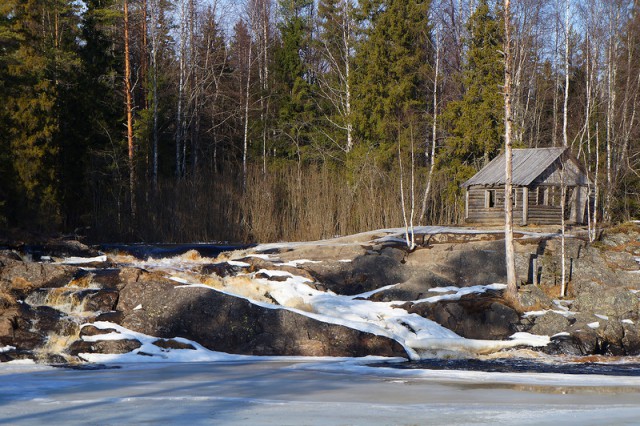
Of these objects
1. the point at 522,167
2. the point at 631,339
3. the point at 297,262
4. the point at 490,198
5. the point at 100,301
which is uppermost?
the point at 522,167

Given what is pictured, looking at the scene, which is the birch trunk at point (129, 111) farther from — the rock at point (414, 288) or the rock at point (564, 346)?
the rock at point (564, 346)

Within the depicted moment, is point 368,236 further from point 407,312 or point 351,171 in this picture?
point 351,171

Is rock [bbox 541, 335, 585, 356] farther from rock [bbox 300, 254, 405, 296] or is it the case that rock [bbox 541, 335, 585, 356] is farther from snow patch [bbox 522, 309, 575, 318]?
rock [bbox 300, 254, 405, 296]

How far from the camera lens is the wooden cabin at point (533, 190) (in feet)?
96.3

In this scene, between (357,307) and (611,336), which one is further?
(357,307)

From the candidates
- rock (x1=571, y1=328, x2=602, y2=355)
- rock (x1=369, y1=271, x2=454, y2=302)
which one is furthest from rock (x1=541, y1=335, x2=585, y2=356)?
rock (x1=369, y1=271, x2=454, y2=302)

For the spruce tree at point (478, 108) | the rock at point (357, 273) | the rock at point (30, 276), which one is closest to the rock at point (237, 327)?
the rock at point (30, 276)

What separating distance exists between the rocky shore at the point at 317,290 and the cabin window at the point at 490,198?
6.49m

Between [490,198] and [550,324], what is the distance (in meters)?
14.0

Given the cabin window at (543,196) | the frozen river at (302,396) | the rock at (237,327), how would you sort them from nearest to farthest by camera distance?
the frozen river at (302,396), the rock at (237,327), the cabin window at (543,196)

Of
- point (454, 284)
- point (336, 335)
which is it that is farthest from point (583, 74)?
point (336, 335)

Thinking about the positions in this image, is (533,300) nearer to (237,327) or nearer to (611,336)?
(611,336)

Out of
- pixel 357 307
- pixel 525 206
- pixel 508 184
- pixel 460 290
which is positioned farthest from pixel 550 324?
pixel 525 206

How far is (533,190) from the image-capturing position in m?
30.0
